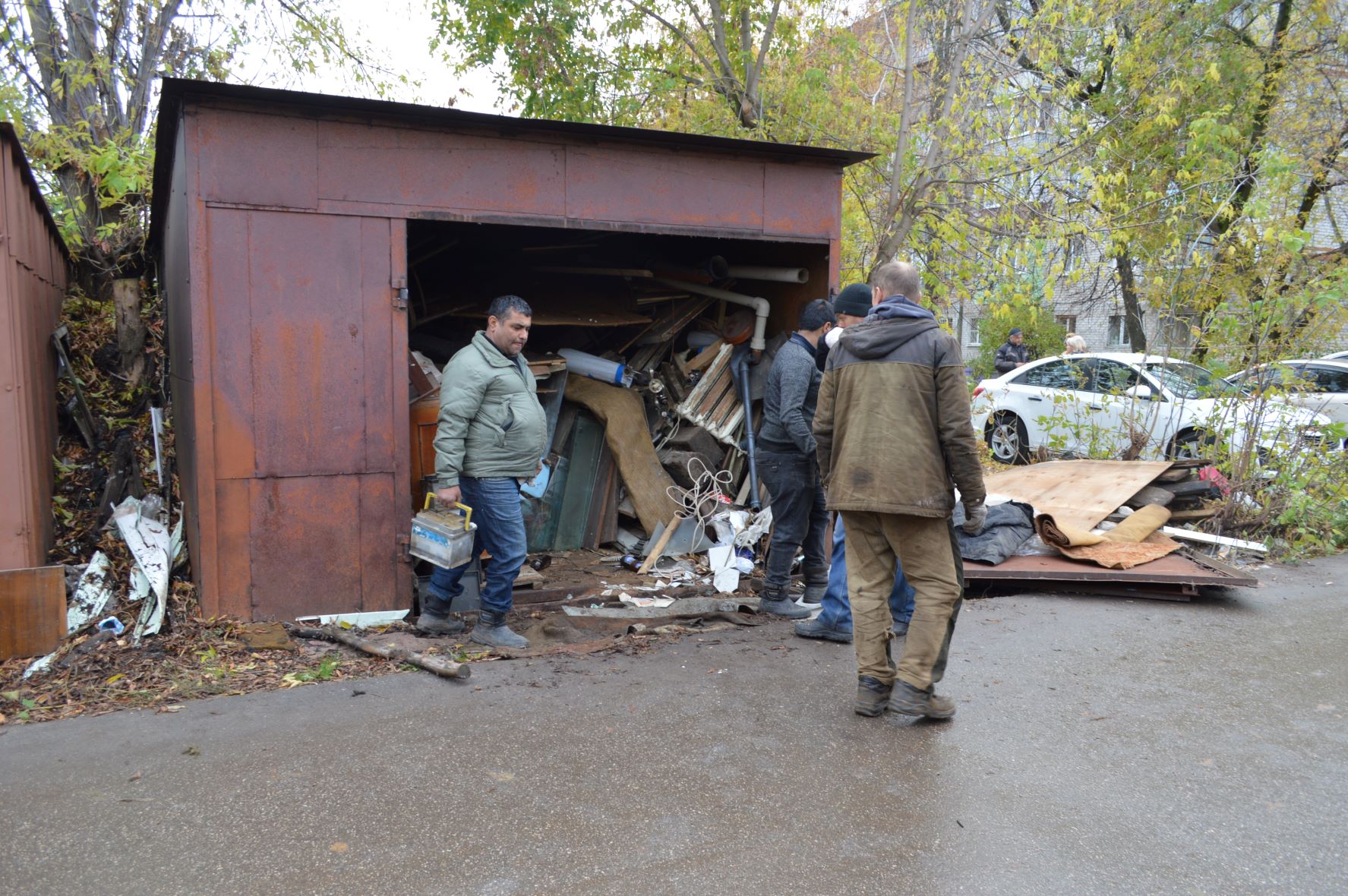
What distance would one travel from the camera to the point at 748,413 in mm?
7773

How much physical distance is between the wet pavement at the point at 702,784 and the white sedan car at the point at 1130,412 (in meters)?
3.88

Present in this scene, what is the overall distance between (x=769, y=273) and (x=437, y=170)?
295cm

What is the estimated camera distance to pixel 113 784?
11.2 ft

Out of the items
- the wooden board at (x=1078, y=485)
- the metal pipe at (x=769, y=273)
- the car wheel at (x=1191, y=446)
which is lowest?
the wooden board at (x=1078, y=485)

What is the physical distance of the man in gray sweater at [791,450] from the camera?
5.57m

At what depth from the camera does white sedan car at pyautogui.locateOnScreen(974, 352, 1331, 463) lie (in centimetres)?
827

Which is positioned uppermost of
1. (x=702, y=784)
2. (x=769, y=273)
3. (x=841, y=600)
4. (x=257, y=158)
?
(x=257, y=158)

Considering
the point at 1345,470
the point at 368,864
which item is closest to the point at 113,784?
the point at 368,864

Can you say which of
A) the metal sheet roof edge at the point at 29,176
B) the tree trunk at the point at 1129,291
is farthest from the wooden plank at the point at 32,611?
the tree trunk at the point at 1129,291

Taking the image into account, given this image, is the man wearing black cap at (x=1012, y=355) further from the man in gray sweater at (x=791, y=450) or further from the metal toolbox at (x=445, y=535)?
the metal toolbox at (x=445, y=535)

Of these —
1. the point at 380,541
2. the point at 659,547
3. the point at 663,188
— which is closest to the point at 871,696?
the point at 380,541

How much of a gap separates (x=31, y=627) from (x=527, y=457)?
8.38ft

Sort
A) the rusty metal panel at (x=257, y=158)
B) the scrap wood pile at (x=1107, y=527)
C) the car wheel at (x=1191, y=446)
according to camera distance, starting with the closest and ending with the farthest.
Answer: the rusty metal panel at (x=257, y=158) → the scrap wood pile at (x=1107, y=527) → the car wheel at (x=1191, y=446)

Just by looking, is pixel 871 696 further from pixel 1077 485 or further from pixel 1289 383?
pixel 1289 383
